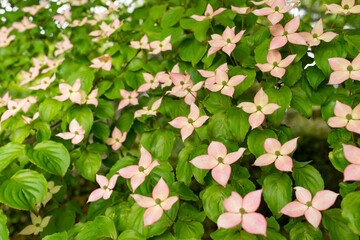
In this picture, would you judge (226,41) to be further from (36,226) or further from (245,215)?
(36,226)

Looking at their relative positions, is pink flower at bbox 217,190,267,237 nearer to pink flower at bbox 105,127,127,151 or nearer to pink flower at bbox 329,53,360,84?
pink flower at bbox 329,53,360,84

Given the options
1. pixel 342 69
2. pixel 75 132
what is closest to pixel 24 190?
pixel 75 132

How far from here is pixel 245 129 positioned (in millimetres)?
1014

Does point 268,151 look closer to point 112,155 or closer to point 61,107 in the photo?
point 112,155

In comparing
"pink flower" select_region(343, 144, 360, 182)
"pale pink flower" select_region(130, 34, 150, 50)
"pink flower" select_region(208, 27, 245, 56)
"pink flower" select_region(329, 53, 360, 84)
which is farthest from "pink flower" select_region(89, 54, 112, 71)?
"pink flower" select_region(343, 144, 360, 182)

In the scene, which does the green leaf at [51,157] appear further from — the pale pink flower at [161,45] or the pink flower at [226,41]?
the pink flower at [226,41]

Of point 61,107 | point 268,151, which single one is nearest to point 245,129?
point 268,151

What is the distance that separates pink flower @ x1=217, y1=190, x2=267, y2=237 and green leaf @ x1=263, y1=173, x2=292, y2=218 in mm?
189

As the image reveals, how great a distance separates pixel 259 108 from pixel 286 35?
Result: 308 millimetres

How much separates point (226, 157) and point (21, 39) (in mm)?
1887

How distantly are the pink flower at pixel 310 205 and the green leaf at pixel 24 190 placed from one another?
2.77ft

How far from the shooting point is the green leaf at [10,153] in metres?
1.09

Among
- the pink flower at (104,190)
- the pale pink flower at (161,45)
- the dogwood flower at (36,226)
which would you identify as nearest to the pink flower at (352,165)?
the pink flower at (104,190)

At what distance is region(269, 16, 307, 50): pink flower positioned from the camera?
1.01 meters
